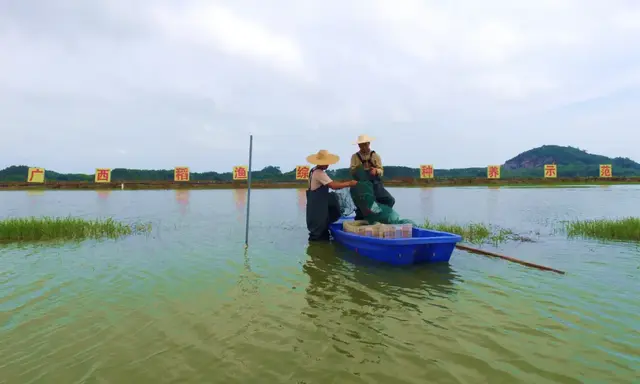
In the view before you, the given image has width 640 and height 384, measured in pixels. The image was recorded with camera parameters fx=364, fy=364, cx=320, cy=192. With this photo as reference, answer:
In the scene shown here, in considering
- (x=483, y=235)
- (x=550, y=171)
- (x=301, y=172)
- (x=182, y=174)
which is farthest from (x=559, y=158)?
(x=483, y=235)

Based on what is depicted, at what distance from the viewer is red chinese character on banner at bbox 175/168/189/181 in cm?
5162

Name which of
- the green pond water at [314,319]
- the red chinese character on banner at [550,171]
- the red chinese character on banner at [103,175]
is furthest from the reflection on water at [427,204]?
the red chinese character on banner at [103,175]

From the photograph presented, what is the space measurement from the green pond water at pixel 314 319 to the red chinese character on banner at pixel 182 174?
1794 inches

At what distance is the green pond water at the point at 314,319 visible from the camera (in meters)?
3.30

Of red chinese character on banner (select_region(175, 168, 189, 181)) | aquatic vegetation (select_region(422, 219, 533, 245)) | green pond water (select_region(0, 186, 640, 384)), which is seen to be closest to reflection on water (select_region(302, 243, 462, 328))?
green pond water (select_region(0, 186, 640, 384))

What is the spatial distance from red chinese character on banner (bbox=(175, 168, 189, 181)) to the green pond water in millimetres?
45562

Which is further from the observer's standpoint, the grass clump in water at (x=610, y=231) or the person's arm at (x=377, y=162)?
the grass clump in water at (x=610, y=231)

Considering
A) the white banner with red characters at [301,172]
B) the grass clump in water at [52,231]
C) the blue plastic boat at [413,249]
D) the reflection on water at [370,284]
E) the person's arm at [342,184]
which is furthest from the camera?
the white banner with red characters at [301,172]

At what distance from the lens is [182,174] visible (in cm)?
5188

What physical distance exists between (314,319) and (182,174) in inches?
2023

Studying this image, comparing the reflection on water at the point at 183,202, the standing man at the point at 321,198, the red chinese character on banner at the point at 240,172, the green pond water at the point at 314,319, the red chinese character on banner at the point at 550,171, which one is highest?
the red chinese character on banner at the point at 550,171

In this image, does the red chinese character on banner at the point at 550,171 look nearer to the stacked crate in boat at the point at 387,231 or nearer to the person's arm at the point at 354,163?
the person's arm at the point at 354,163

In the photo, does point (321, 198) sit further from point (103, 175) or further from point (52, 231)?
point (103, 175)

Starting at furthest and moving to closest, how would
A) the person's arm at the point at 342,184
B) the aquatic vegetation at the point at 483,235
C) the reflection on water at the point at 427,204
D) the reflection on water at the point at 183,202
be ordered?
the reflection on water at the point at 183,202 → the reflection on water at the point at 427,204 → the aquatic vegetation at the point at 483,235 → the person's arm at the point at 342,184
